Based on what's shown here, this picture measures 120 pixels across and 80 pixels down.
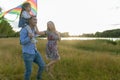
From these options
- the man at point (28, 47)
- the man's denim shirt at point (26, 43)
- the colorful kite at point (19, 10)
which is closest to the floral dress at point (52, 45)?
the colorful kite at point (19, 10)

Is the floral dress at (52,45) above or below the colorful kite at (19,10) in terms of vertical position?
below

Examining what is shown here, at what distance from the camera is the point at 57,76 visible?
10180 mm

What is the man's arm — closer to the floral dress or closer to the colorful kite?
the colorful kite

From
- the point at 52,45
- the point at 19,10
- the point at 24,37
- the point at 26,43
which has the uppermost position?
the point at 19,10

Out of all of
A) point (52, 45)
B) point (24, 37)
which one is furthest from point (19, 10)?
point (24, 37)

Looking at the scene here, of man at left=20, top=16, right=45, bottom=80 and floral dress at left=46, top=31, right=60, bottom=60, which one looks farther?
floral dress at left=46, top=31, right=60, bottom=60

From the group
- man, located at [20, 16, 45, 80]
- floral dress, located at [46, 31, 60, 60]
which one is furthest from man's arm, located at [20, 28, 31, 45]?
floral dress, located at [46, 31, 60, 60]

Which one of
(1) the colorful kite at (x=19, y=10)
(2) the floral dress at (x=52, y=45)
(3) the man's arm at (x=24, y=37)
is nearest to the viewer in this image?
(3) the man's arm at (x=24, y=37)

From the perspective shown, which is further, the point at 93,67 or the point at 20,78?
the point at 93,67

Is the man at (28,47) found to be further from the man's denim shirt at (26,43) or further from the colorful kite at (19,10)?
the colorful kite at (19,10)

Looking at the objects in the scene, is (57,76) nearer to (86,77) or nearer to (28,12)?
(86,77)

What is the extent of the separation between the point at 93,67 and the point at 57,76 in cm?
144

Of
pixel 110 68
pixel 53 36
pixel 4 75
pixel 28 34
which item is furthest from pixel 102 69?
pixel 28 34

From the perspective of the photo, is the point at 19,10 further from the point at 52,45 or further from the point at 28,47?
the point at 28,47
